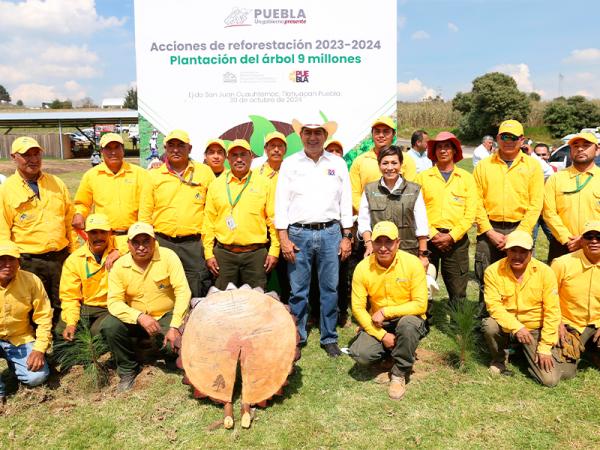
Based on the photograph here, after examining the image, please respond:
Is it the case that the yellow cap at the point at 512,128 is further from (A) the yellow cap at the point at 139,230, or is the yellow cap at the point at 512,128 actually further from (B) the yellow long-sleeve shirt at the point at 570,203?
(A) the yellow cap at the point at 139,230

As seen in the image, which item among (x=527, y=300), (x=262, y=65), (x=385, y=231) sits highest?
(x=262, y=65)

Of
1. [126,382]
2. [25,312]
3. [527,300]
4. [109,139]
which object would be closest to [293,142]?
[109,139]

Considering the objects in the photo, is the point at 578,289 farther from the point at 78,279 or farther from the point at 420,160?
the point at 78,279

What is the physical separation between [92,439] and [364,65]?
4829 mm

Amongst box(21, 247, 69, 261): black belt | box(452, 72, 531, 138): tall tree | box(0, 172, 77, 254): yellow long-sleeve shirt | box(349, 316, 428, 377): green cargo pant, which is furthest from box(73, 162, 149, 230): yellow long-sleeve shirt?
box(452, 72, 531, 138): tall tree

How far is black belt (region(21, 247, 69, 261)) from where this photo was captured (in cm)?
454

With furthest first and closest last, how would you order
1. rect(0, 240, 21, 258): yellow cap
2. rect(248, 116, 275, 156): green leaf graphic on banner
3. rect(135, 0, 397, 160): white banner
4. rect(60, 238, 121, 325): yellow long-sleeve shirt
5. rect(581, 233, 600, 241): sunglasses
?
rect(248, 116, 275, 156): green leaf graphic on banner → rect(135, 0, 397, 160): white banner → rect(60, 238, 121, 325): yellow long-sleeve shirt → rect(581, 233, 600, 241): sunglasses → rect(0, 240, 21, 258): yellow cap

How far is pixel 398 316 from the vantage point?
4.15 metres

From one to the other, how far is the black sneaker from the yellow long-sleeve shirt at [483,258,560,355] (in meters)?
3.21

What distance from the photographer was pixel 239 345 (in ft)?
12.6

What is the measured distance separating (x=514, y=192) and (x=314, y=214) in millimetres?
1970

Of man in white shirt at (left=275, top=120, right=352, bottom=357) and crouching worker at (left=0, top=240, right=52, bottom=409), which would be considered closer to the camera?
crouching worker at (left=0, top=240, right=52, bottom=409)

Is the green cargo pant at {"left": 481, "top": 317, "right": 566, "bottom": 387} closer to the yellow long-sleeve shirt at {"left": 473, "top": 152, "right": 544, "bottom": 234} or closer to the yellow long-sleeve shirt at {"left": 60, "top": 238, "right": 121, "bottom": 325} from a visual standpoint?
the yellow long-sleeve shirt at {"left": 473, "top": 152, "right": 544, "bottom": 234}

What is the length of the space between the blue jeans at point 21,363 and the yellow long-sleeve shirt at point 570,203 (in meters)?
4.91
